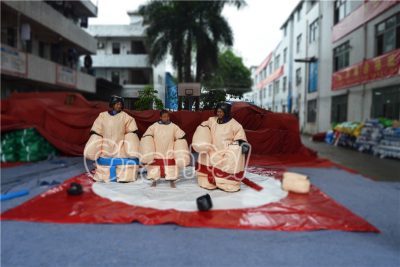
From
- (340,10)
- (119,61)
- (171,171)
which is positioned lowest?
(171,171)

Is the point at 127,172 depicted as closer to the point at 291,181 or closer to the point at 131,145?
the point at 131,145

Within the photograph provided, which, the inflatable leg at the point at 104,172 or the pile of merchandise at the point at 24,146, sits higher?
the pile of merchandise at the point at 24,146

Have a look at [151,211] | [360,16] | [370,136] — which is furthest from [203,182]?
[360,16]

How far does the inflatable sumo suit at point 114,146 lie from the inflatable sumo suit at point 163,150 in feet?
0.22

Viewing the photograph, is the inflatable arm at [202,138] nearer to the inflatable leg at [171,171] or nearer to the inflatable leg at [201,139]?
the inflatable leg at [201,139]

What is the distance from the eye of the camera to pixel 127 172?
1256 mm

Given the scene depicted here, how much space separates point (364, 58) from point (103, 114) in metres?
28.1

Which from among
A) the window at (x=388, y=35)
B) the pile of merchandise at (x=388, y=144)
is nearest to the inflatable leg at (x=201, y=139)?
the pile of merchandise at (x=388, y=144)

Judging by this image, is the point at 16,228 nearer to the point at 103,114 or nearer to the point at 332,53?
the point at 103,114

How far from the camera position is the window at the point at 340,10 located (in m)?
28.6

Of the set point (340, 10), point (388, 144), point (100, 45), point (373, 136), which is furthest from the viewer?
point (340, 10)

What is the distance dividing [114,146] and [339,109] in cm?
3287

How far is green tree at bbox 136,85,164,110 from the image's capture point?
1.23 metres

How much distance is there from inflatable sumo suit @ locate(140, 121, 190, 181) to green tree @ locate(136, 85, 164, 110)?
86 millimetres
